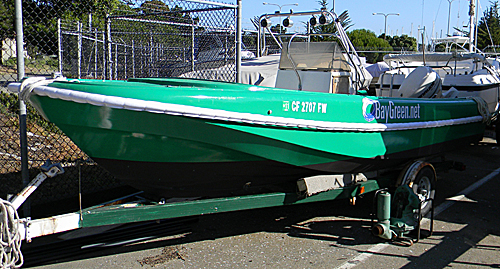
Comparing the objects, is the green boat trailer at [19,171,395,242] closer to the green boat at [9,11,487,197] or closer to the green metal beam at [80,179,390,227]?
the green metal beam at [80,179,390,227]

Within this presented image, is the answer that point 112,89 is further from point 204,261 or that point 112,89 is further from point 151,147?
point 204,261

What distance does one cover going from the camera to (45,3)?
5.47 meters

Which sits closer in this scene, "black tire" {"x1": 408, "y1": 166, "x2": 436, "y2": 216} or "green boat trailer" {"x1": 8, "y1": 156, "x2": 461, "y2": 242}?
"green boat trailer" {"x1": 8, "y1": 156, "x2": 461, "y2": 242}

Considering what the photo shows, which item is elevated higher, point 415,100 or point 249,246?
point 415,100

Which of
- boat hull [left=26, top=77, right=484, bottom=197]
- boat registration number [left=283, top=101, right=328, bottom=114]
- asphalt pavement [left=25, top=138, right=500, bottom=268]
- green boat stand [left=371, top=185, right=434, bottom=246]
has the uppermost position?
boat registration number [left=283, top=101, right=328, bottom=114]

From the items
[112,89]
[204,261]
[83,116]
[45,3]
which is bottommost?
[204,261]

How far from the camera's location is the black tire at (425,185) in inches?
196

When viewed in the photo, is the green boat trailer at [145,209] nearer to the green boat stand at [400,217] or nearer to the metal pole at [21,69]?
the green boat stand at [400,217]

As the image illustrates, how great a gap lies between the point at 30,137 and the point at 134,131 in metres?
4.89

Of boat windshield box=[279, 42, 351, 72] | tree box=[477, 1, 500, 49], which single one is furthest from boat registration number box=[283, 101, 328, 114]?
tree box=[477, 1, 500, 49]

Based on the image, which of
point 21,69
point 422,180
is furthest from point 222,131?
point 422,180

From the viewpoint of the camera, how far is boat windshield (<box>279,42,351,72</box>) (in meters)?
6.84

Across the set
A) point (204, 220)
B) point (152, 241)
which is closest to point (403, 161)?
point (204, 220)

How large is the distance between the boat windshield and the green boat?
1923 millimetres
